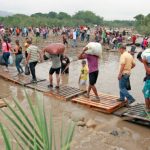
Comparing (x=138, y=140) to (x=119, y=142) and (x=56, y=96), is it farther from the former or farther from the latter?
(x=56, y=96)

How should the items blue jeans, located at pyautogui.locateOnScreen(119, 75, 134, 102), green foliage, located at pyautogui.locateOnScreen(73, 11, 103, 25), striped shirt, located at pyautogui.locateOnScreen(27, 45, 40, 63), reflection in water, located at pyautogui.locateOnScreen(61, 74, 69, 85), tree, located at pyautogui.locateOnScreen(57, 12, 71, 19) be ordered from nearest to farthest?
1. blue jeans, located at pyautogui.locateOnScreen(119, 75, 134, 102)
2. striped shirt, located at pyautogui.locateOnScreen(27, 45, 40, 63)
3. reflection in water, located at pyautogui.locateOnScreen(61, 74, 69, 85)
4. tree, located at pyautogui.locateOnScreen(57, 12, 71, 19)
5. green foliage, located at pyautogui.locateOnScreen(73, 11, 103, 25)

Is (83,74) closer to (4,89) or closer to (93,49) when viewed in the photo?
(4,89)

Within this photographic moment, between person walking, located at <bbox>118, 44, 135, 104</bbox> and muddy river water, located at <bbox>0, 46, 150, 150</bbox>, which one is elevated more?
person walking, located at <bbox>118, 44, 135, 104</bbox>

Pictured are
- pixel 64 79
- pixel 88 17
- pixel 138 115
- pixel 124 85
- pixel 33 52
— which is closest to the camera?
pixel 138 115

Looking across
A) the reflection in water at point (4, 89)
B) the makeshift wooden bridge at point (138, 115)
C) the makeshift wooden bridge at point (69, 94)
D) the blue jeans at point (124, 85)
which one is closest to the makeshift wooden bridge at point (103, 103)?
the makeshift wooden bridge at point (69, 94)

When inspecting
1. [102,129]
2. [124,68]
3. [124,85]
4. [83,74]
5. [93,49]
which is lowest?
[102,129]

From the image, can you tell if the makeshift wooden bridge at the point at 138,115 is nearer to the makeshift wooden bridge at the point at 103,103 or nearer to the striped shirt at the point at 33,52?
the makeshift wooden bridge at the point at 103,103

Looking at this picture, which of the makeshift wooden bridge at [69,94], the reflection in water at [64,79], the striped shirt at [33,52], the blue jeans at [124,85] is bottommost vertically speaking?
the reflection in water at [64,79]

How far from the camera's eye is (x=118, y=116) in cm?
686

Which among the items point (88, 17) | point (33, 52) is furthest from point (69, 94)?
point (88, 17)

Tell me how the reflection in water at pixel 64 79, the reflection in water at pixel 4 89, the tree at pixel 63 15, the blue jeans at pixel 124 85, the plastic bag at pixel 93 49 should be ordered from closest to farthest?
the blue jeans at pixel 124 85
the plastic bag at pixel 93 49
the reflection in water at pixel 4 89
the reflection in water at pixel 64 79
the tree at pixel 63 15

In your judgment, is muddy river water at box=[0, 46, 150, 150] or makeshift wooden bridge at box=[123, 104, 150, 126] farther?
makeshift wooden bridge at box=[123, 104, 150, 126]

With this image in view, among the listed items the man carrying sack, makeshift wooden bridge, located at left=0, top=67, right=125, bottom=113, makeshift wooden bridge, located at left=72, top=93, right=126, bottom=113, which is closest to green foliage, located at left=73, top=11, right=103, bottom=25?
makeshift wooden bridge, located at left=0, top=67, right=125, bottom=113

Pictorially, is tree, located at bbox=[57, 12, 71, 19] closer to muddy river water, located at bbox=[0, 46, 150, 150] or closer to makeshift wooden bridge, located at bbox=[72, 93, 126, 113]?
muddy river water, located at bbox=[0, 46, 150, 150]
